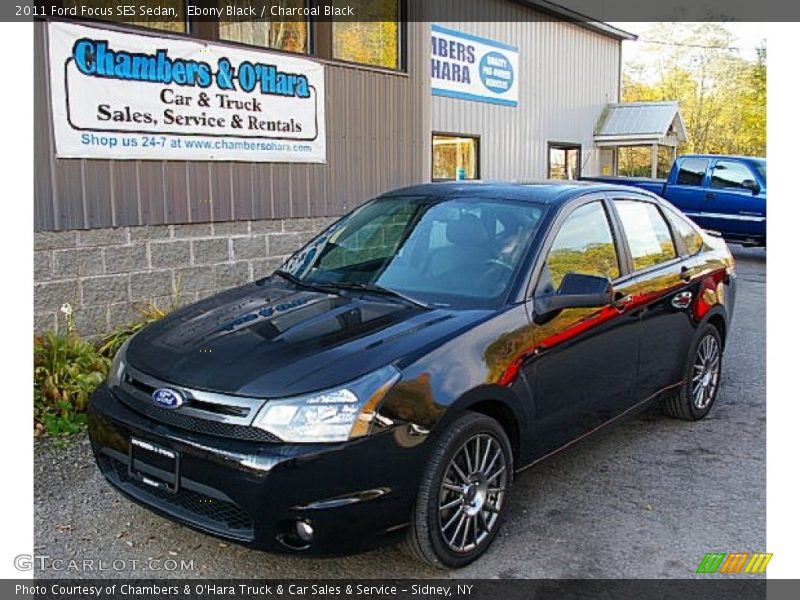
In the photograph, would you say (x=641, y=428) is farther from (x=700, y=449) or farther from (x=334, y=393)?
(x=334, y=393)

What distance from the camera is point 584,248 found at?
441 cm

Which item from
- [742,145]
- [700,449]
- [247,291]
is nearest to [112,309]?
[247,291]

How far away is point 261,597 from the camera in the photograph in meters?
3.31

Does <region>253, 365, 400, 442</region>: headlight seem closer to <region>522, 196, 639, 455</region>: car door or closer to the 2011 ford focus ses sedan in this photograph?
the 2011 ford focus ses sedan

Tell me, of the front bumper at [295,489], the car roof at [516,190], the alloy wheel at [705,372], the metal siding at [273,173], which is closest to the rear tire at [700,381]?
the alloy wheel at [705,372]

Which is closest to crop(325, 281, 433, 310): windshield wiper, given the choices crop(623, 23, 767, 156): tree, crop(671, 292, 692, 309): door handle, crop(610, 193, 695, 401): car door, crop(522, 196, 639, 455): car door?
crop(522, 196, 639, 455): car door

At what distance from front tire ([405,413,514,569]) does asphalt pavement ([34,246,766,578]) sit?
0.15 meters

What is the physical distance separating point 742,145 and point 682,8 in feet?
26.2

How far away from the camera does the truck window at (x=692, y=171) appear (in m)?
15.3

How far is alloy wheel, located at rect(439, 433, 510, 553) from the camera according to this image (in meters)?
3.39

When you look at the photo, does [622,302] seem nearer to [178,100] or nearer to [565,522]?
[565,522]

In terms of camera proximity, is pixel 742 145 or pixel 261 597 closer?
pixel 261 597

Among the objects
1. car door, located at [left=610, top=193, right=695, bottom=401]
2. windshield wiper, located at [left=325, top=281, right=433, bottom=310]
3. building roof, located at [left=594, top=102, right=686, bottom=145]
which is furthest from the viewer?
building roof, located at [left=594, top=102, right=686, bottom=145]

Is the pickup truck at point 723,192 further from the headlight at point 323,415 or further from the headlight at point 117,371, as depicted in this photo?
the headlight at point 323,415
